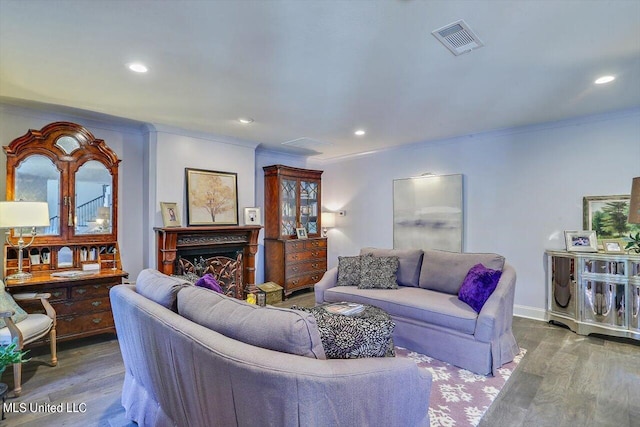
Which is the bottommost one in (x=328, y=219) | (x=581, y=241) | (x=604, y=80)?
(x=581, y=241)

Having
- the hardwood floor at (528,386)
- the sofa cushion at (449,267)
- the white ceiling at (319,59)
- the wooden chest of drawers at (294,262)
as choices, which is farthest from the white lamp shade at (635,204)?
the wooden chest of drawers at (294,262)

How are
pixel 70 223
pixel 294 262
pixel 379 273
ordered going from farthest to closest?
pixel 294 262 < pixel 379 273 < pixel 70 223

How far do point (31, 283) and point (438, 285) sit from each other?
4.07m

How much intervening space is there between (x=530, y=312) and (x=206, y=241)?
4412 millimetres

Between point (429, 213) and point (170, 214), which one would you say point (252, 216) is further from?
point (429, 213)

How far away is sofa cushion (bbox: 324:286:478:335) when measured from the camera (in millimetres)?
2811

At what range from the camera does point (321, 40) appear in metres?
2.10

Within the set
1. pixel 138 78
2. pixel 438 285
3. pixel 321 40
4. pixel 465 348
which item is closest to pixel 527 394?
pixel 465 348

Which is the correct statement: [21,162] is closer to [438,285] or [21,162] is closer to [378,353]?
[378,353]

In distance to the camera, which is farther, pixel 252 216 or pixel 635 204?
pixel 252 216

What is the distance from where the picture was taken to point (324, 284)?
12.7 ft

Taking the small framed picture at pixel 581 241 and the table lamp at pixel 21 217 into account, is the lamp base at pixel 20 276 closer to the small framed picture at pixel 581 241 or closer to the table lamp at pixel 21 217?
the table lamp at pixel 21 217

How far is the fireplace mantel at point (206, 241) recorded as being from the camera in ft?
13.0

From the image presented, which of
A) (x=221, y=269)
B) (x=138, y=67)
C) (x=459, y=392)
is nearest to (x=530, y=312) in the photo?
(x=459, y=392)
